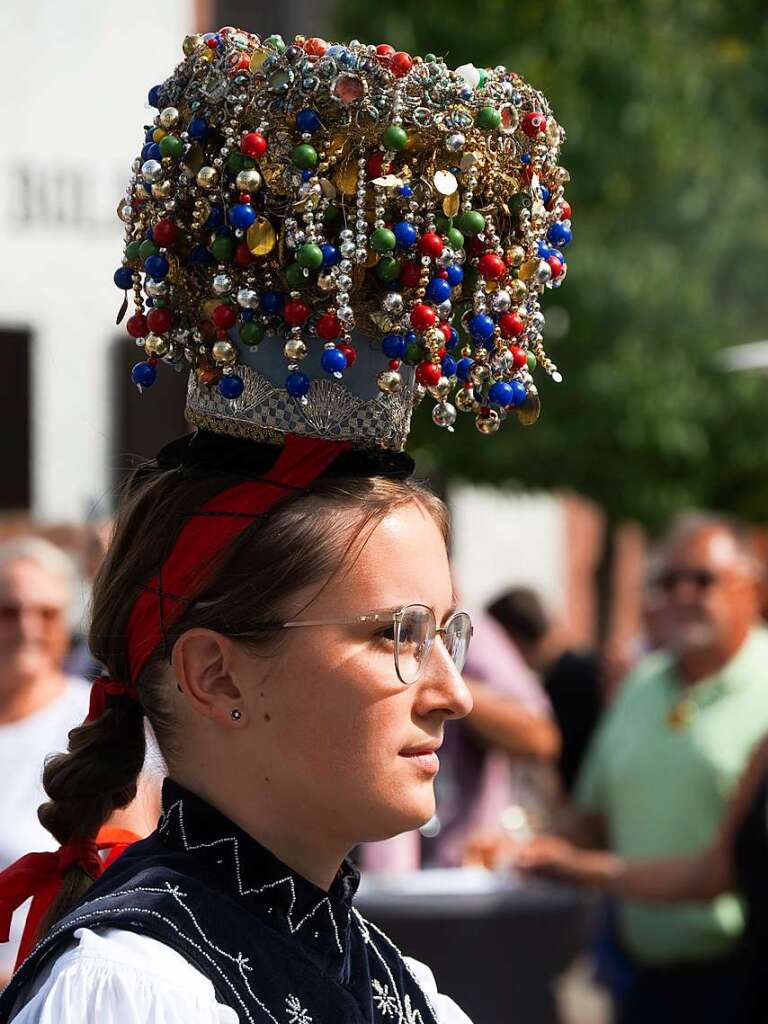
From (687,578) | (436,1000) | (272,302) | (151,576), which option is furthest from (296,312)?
(687,578)

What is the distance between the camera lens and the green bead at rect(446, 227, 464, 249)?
1.96 m

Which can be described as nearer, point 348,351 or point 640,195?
point 348,351

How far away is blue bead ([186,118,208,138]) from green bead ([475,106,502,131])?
30cm

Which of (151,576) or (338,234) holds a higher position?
(338,234)

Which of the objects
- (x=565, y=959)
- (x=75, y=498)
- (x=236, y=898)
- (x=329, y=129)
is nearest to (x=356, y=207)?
(x=329, y=129)

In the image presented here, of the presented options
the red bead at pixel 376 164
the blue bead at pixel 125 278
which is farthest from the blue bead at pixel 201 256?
the red bead at pixel 376 164

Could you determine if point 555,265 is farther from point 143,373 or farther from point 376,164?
point 143,373

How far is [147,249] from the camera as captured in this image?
200cm

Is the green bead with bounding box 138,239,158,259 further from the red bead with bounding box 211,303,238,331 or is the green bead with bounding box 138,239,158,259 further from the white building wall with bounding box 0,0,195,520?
the white building wall with bounding box 0,0,195,520

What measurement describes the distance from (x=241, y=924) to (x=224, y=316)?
0.66 metres

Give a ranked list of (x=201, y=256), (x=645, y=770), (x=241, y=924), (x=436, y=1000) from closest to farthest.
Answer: (x=241, y=924), (x=201, y=256), (x=436, y=1000), (x=645, y=770)

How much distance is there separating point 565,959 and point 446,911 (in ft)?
1.66

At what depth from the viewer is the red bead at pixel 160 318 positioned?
79.6 inches

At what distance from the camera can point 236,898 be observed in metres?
1.92
